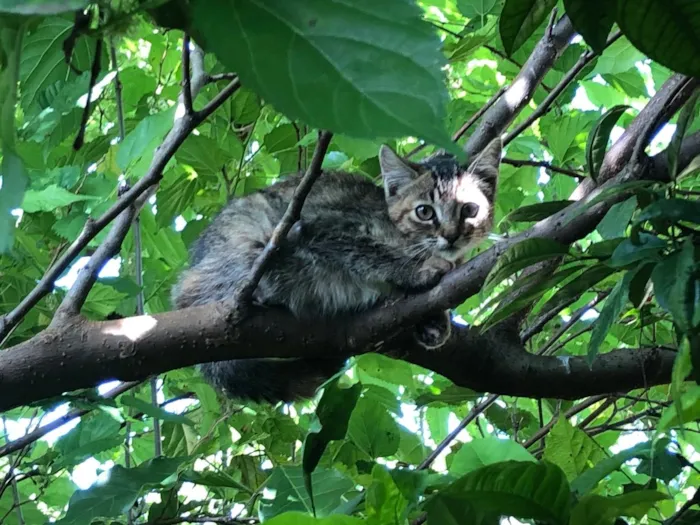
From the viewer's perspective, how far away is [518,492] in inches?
29.7

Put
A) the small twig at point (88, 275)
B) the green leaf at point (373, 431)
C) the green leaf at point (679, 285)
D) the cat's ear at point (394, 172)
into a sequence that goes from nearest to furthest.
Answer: the green leaf at point (679, 285), the small twig at point (88, 275), the green leaf at point (373, 431), the cat's ear at point (394, 172)

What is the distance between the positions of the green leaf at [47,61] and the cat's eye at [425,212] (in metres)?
1.42

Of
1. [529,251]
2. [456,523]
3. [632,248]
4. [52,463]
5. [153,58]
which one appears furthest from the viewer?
[153,58]

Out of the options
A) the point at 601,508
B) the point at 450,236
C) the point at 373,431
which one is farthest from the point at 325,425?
the point at 450,236

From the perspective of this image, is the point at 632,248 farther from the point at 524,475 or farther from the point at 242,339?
the point at 242,339

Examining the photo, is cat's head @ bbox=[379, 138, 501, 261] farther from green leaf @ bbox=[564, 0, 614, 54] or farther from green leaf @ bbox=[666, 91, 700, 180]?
green leaf @ bbox=[564, 0, 614, 54]

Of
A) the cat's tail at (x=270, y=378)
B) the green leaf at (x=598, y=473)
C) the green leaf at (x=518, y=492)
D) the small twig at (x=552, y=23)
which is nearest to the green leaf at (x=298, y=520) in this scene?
the green leaf at (x=518, y=492)

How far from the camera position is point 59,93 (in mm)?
1243

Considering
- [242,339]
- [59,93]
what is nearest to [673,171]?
[242,339]

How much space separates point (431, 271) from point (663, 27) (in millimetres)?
1330

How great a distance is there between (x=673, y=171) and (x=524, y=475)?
0.42 metres

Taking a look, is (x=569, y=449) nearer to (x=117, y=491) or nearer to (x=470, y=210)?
(x=117, y=491)

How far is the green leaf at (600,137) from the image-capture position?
3.67 feet

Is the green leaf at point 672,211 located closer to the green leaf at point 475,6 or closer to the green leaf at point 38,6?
the green leaf at point 38,6
